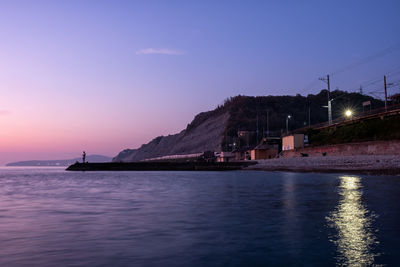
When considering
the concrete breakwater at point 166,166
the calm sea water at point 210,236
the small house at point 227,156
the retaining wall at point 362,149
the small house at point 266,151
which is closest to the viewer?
the calm sea water at point 210,236

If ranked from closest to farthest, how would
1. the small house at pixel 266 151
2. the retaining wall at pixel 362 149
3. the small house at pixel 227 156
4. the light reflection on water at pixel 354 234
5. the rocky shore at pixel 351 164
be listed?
1. the light reflection on water at pixel 354 234
2. the rocky shore at pixel 351 164
3. the retaining wall at pixel 362 149
4. the small house at pixel 266 151
5. the small house at pixel 227 156

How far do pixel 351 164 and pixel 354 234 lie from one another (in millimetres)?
49361

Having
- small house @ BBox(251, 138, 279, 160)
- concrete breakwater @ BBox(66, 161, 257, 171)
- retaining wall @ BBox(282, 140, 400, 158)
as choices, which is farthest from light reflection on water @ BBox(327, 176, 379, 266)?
small house @ BBox(251, 138, 279, 160)

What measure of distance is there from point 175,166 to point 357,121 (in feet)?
186

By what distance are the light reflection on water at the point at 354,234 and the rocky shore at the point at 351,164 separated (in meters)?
30.6

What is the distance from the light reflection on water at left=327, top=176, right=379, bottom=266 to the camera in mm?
9856

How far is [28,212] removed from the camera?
22.4 m

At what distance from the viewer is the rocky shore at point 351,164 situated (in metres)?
48.9

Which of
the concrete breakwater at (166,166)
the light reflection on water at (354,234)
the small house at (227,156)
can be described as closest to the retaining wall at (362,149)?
the concrete breakwater at (166,166)

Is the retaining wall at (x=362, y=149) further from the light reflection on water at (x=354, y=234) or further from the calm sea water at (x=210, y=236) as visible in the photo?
the light reflection on water at (x=354, y=234)

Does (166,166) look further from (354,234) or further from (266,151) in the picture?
(354,234)

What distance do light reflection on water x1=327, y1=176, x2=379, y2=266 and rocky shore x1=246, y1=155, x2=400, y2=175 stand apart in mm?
30564

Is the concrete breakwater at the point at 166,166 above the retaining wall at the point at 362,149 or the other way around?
the other way around

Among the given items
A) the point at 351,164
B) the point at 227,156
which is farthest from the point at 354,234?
the point at 227,156
